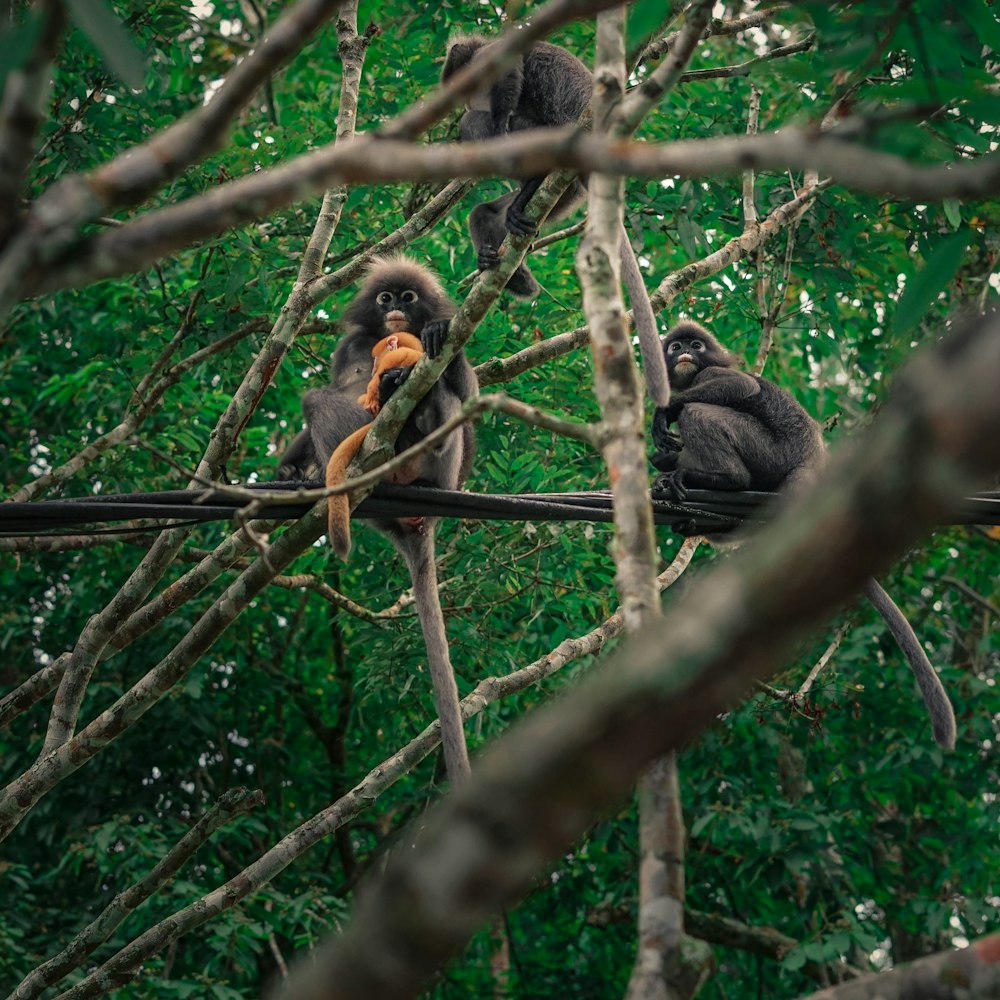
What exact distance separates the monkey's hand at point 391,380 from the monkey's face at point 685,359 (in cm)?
173

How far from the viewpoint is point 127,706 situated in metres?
4.50

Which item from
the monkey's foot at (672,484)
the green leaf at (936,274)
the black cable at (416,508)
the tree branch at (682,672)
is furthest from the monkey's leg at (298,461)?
the tree branch at (682,672)

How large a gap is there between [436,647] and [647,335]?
123 cm

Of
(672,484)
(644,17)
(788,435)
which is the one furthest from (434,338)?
(788,435)

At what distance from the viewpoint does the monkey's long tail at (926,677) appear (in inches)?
174

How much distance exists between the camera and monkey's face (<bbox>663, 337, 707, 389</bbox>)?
5.92 meters

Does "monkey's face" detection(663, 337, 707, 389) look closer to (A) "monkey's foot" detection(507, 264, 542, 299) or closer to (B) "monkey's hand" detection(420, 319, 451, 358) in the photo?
(A) "monkey's foot" detection(507, 264, 542, 299)

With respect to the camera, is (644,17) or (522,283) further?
Result: (522,283)

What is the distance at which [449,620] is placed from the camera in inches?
241

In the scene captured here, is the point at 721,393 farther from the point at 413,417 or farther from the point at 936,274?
the point at 936,274

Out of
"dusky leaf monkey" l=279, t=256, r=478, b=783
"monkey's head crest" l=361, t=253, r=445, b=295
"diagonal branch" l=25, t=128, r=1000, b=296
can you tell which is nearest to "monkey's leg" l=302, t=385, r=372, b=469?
"dusky leaf monkey" l=279, t=256, r=478, b=783

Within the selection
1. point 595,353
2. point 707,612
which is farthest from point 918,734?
point 707,612

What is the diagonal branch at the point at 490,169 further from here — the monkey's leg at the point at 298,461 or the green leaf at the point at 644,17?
the monkey's leg at the point at 298,461

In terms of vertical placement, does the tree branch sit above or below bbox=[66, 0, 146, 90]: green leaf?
below
